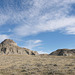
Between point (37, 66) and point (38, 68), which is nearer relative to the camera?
point (38, 68)

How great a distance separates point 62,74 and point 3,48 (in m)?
170

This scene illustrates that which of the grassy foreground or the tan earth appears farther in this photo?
the tan earth

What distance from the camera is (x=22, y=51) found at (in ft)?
623

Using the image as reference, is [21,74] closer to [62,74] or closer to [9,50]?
[62,74]

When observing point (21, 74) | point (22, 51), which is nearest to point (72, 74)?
point (21, 74)

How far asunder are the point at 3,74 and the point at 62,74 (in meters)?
7.49

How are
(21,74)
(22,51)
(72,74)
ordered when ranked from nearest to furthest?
(72,74)
(21,74)
(22,51)

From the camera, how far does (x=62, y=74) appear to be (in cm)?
1311

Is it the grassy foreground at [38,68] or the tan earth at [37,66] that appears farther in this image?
the tan earth at [37,66]

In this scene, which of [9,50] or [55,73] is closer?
[55,73]

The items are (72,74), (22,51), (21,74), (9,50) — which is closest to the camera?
(72,74)

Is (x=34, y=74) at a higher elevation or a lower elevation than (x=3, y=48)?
lower

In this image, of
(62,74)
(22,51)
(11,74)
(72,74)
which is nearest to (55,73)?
(62,74)

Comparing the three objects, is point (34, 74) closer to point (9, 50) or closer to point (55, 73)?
point (55, 73)
